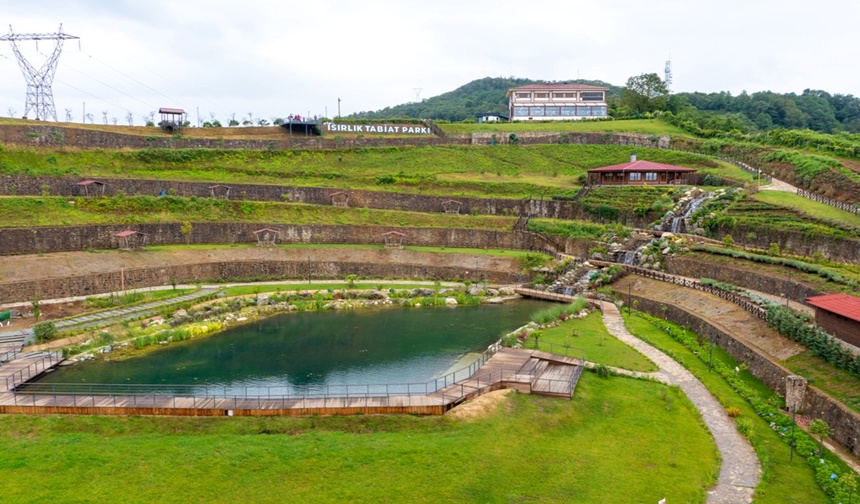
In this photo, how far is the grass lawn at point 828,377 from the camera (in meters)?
23.0

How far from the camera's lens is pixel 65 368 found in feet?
107

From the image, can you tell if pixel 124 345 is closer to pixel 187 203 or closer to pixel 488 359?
pixel 488 359

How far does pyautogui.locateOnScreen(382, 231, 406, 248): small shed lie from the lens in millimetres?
59116

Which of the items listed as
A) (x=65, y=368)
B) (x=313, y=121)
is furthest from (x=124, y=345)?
(x=313, y=121)

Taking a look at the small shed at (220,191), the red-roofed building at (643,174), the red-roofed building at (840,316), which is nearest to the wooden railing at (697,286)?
the red-roofed building at (840,316)

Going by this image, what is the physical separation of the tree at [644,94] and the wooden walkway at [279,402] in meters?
93.9

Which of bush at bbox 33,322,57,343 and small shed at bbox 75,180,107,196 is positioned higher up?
small shed at bbox 75,180,107,196

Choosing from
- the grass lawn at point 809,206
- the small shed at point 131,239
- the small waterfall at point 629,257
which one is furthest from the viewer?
the small waterfall at point 629,257

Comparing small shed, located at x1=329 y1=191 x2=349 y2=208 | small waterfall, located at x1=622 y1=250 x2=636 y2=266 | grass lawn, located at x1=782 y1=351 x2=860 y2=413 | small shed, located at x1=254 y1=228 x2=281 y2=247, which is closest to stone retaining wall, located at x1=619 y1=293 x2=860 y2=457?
grass lawn, located at x1=782 y1=351 x2=860 y2=413

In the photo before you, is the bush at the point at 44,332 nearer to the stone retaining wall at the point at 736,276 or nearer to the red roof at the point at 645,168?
the stone retaining wall at the point at 736,276

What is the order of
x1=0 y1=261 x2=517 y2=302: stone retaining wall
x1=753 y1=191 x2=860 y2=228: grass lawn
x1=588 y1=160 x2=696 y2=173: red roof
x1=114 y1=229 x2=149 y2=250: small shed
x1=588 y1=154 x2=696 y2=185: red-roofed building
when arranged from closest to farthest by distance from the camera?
x1=0 y1=261 x2=517 y2=302: stone retaining wall
x1=753 y1=191 x2=860 y2=228: grass lawn
x1=114 y1=229 x2=149 y2=250: small shed
x1=588 y1=160 x2=696 y2=173: red roof
x1=588 y1=154 x2=696 y2=185: red-roofed building

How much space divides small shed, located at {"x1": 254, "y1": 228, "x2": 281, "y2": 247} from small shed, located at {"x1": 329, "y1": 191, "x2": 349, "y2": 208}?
10429mm

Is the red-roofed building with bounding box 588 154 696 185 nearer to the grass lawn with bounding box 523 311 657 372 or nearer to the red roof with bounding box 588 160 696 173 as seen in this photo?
the red roof with bounding box 588 160 696 173

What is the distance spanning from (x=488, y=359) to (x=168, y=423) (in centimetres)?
1569
